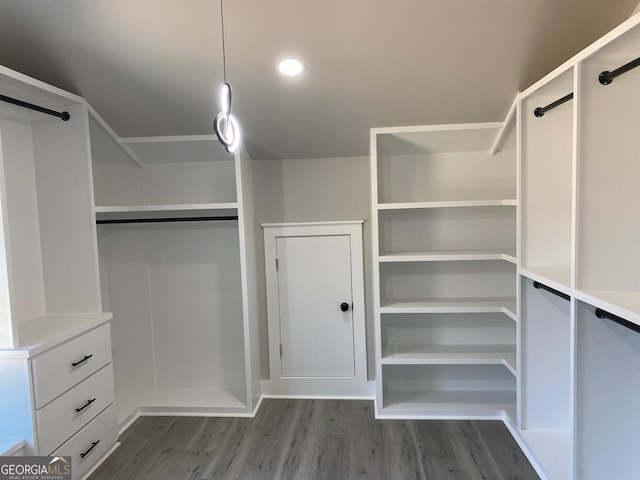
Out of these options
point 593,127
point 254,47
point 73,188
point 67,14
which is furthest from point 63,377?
point 593,127

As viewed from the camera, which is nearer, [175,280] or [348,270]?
[348,270]

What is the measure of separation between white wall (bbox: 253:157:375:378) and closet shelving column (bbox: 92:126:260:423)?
20 centimetres

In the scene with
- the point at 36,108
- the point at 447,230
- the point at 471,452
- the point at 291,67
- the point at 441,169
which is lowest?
the point at 471,452

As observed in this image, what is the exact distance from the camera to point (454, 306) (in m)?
2.94

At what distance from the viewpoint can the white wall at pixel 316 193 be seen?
3359 mm

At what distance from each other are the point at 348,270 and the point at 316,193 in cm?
69

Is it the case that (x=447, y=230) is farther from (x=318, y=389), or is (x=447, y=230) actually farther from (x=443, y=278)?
(x=318, y=389)

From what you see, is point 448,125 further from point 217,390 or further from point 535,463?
point 217,390

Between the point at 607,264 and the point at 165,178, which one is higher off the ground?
the point at 165,178

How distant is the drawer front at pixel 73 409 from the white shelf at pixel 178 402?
511mm

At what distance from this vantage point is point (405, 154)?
321cm

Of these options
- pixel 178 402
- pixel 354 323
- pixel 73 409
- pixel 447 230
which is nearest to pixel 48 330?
pixel 73 409

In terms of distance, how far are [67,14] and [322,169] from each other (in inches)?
75.8

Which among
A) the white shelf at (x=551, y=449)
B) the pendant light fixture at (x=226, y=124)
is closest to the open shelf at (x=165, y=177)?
the pendant light fixture at (x=226, y=124)
